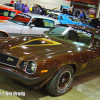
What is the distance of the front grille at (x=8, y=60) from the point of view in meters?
2.65

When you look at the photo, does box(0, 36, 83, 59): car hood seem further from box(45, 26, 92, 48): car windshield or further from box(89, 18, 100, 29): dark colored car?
box(89, 18, 100, 29): dark colored car

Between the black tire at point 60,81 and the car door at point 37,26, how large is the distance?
317 centimetres

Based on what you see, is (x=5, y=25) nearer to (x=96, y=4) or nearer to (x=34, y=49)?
(x=34, y=49)

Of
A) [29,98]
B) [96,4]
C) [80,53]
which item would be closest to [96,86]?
[80,53]

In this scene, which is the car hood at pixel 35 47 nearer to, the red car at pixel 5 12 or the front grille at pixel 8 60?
the front grille at pixel 8 60

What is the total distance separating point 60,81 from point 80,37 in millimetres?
1413

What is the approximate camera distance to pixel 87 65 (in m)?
3.41

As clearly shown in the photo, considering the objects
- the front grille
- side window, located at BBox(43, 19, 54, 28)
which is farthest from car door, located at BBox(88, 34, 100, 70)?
side window, located at BBox(43, 19, 54, 28)

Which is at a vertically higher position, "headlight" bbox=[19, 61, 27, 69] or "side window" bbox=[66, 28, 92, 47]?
"side window" bbox=[66, 28, 92, 47]

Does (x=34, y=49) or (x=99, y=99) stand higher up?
(x=34, y=49)

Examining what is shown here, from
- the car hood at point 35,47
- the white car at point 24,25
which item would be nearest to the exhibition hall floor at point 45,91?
the car hood at point 35,47

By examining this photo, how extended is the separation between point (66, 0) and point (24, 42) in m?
18.7

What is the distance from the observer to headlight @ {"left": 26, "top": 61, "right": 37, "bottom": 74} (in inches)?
99.5

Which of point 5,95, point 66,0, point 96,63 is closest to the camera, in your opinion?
point 5,95
